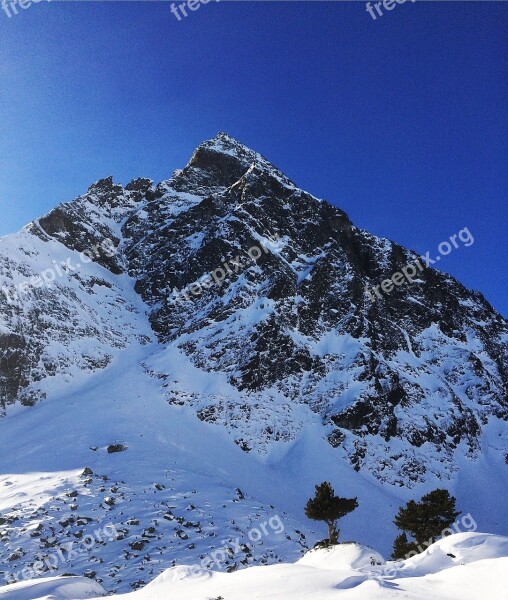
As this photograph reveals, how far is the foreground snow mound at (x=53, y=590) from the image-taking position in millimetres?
12594

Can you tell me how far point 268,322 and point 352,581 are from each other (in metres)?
58.5

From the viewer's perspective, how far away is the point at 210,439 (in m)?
51.3

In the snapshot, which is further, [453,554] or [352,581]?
[453,554]

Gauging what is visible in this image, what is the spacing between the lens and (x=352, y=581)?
11.6 m

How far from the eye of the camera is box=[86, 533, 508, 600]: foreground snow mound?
10.4 m

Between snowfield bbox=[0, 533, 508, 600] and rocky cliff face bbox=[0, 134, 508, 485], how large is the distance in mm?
38746

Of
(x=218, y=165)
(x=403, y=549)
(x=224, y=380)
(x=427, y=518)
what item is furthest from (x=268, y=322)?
(x=218, y=165)

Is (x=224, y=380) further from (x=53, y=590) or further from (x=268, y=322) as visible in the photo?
(x=53, y=590)

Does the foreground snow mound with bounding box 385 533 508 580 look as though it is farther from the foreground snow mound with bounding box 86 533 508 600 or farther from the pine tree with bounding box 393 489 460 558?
the pine tree with bounding box 393 489 460 558

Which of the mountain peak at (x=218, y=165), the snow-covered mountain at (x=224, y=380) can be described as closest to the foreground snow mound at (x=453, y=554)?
the snow-covered mountain at (x=224, y=380)

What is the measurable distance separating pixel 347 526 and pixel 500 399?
49.6m

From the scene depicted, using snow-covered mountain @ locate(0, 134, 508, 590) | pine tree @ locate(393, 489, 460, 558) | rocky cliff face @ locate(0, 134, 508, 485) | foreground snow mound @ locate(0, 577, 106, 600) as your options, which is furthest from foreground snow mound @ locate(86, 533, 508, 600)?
rocky cliff face @ locate(0, 134, 508, 485)

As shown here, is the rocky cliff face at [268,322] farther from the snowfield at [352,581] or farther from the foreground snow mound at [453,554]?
the foreground snow mound at [453,554]

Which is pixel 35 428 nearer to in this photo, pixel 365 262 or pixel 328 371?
pixel 328 371
